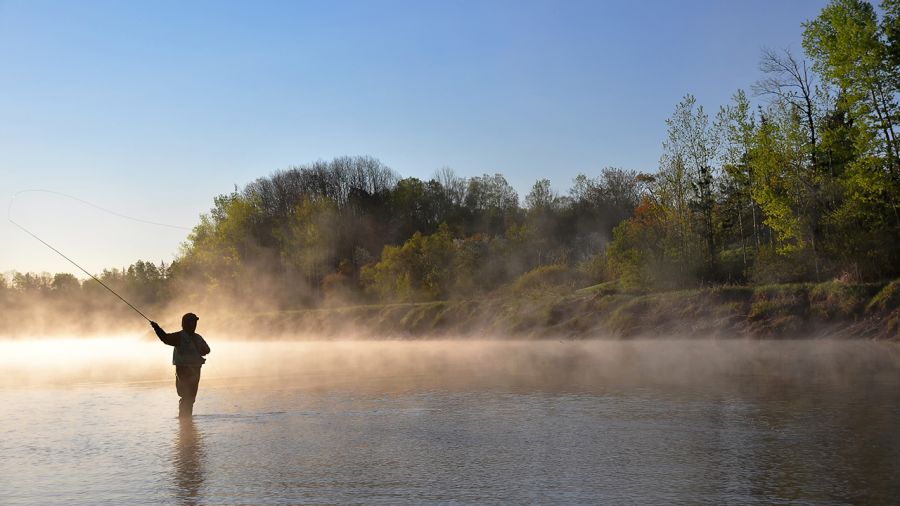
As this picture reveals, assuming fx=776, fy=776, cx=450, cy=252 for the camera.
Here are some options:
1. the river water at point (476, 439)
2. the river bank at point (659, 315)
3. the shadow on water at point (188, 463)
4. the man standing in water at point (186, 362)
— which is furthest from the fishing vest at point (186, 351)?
the river bank at point (659, 315)

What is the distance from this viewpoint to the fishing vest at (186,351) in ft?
45.8

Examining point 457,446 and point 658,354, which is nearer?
point 457,446

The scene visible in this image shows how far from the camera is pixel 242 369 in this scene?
26422 millimetres

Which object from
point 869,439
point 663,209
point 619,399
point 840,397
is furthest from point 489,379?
point 663,209

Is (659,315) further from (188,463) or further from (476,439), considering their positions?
(188,463)

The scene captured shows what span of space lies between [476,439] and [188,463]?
12.5ft

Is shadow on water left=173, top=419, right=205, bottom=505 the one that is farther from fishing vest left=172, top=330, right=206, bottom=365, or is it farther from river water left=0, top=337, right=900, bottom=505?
fishing vest left=172, top=330, right=206, bottom=365

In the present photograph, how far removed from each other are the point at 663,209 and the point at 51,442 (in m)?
39.4

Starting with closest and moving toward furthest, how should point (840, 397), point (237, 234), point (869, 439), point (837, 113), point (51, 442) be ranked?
1. point (869, 439)
2. point (51, 442)
3. point (840, 397)
4. point (837, 113)
5. point (237, 234)

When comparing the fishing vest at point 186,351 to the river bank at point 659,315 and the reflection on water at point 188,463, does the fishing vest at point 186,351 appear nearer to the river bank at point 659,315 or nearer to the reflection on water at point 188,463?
the reflection on water at point 188,463

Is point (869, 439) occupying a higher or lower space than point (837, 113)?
lower

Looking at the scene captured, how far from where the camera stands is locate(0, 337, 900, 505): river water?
788 centimetres

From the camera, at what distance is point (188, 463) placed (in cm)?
→ 959

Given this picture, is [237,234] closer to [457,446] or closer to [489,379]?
[489,379]
